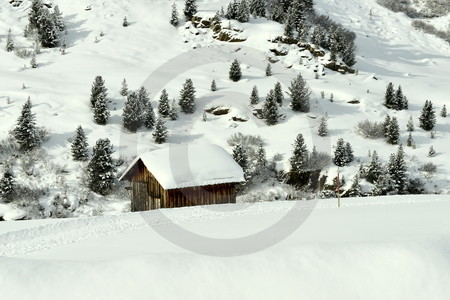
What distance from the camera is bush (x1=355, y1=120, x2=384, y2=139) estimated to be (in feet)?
110

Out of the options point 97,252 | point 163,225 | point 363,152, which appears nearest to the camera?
point 97,252

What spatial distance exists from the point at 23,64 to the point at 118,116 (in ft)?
49.0

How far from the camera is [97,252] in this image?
7.97 meters

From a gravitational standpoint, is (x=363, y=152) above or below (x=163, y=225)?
below

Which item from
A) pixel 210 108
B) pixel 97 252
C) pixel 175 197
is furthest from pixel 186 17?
pixel 97 252

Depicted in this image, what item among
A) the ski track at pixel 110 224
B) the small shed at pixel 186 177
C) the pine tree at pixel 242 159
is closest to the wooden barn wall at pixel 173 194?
the small shed at pixel 186 177

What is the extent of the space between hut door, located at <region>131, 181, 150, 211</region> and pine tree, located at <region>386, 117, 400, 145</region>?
22.4 m

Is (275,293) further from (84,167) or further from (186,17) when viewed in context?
(186,17)

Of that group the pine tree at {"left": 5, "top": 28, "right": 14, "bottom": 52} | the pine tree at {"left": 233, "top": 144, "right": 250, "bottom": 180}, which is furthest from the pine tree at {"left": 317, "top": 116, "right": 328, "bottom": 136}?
the pine tree at {"left": 5, "top": 28, "right": 14, "bottom": 52}

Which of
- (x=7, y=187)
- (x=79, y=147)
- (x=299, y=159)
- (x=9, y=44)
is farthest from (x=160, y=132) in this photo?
(x=9, y=44)

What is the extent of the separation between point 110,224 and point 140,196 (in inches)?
323

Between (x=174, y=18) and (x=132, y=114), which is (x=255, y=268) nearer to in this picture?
(x=132, y=114)

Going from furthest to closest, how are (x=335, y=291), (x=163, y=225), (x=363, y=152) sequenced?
(x=363, y=152)
(x=163, y=225)
(x=335, y=291)

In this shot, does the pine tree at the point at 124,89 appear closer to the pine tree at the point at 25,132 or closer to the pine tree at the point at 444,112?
the pine tree at the point at 25,132
